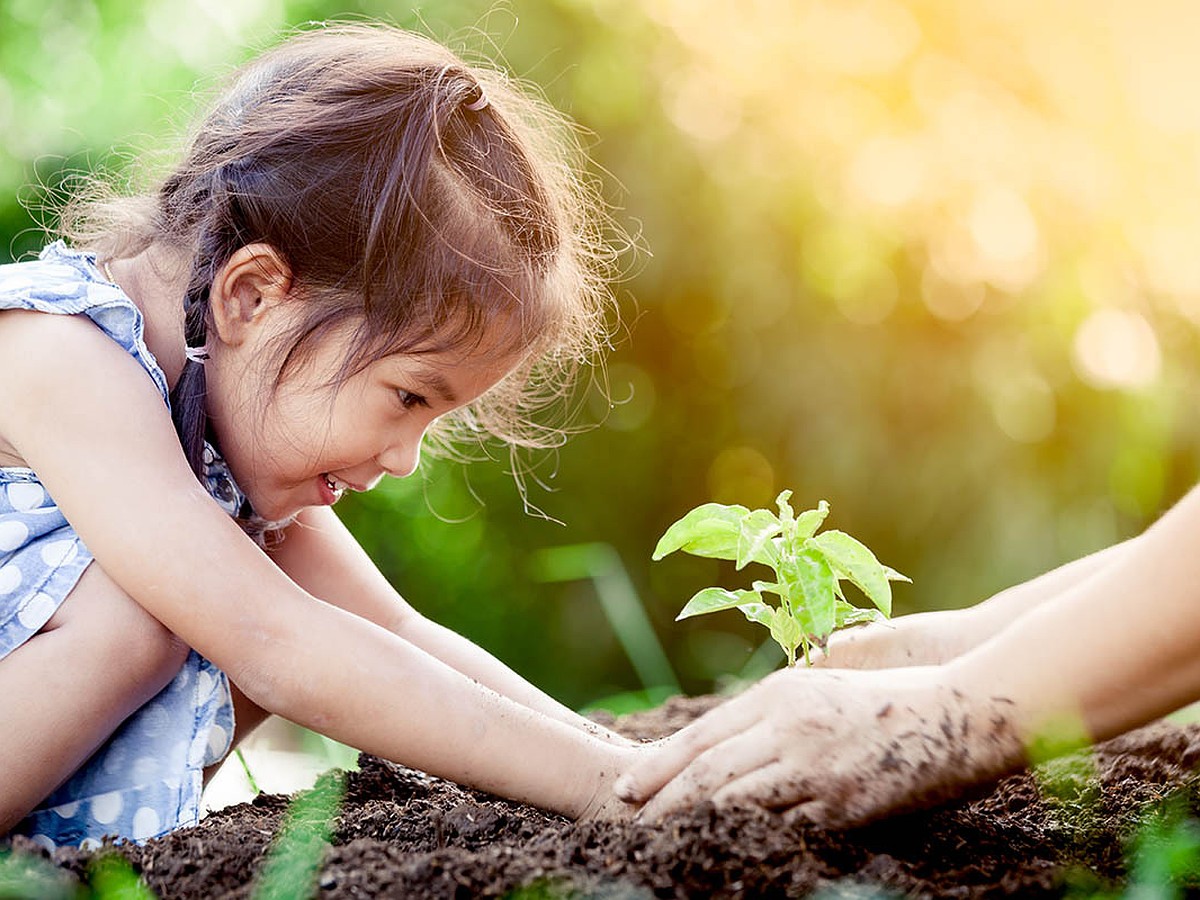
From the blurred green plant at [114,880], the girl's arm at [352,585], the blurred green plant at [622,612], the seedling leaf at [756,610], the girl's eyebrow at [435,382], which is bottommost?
the blurred green plant at [622,612]

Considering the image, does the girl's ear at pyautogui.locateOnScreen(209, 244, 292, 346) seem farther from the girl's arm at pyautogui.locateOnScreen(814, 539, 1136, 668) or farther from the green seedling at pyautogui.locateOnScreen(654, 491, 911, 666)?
the girl's arm at pyautogui.locateOnScreen(814, 539, 1136, 668)

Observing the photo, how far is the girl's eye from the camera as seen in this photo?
1693mm

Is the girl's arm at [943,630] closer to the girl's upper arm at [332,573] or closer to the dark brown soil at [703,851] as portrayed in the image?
the dark brown soil at [703,851]

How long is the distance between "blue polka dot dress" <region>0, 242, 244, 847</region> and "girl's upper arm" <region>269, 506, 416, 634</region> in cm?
35

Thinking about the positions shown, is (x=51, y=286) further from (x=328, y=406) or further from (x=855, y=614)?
(x=855, y=614)

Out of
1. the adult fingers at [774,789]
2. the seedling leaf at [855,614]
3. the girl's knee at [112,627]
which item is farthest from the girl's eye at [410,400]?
the adult fingers at [774,789]

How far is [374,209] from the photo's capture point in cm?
171

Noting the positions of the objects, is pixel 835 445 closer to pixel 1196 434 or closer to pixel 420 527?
pixel 1196 434

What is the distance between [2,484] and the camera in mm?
1631

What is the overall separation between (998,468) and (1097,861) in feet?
6.74

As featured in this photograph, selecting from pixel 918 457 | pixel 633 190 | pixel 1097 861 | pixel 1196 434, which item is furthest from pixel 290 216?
pixel 1196 434

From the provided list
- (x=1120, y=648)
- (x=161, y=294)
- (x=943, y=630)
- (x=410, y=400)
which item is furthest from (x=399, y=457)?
(x=1120, y=648)

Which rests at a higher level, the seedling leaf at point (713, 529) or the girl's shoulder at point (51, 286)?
the girl's shoulder at point (51, 286)

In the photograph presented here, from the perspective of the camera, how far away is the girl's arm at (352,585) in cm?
198
